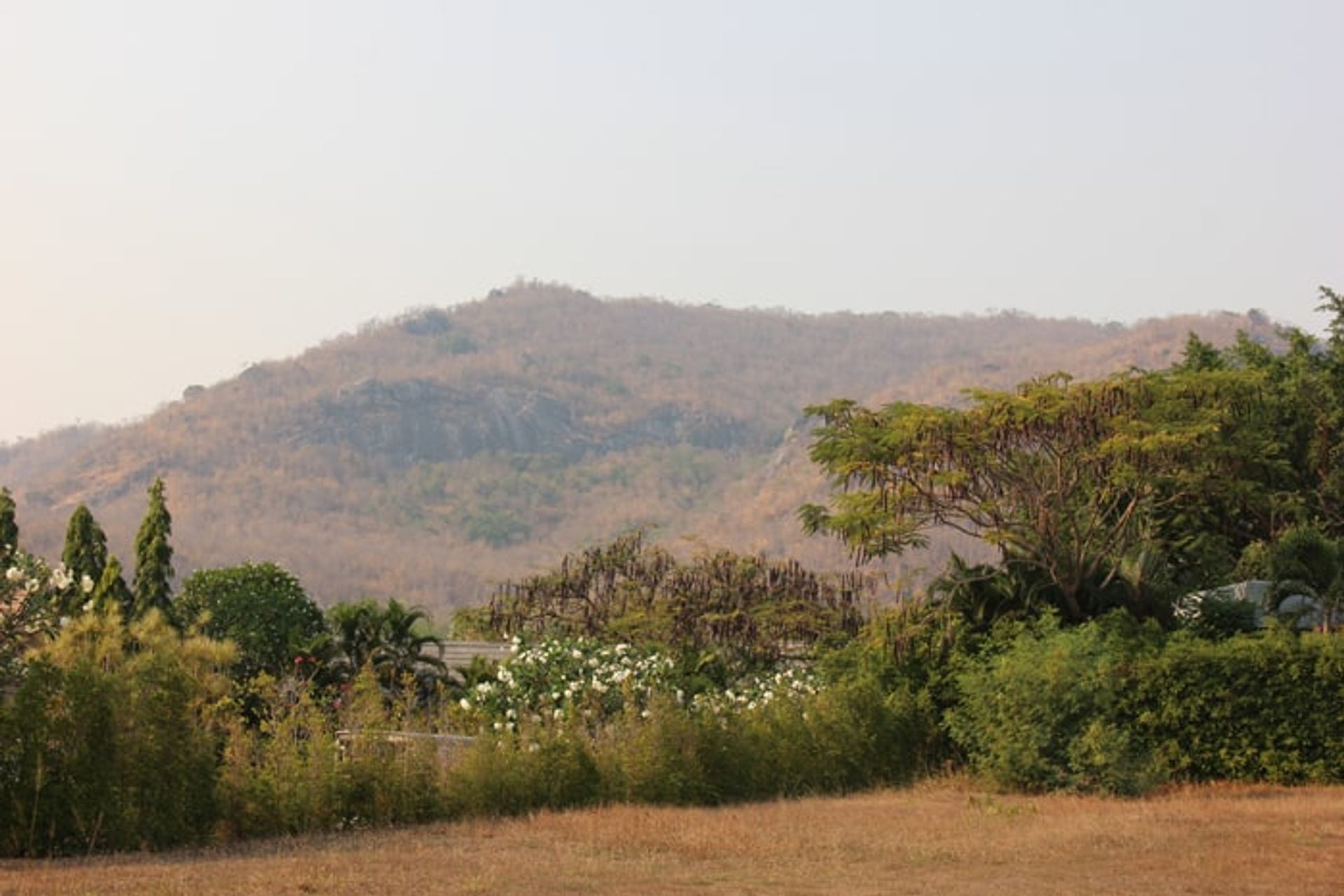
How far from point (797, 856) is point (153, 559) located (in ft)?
65.2

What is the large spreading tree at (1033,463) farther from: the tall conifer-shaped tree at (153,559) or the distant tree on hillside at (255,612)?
the tall conifer-shaped tree at (153,559)

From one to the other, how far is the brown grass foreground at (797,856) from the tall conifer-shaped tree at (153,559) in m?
16.0

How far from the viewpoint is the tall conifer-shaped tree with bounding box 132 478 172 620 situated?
31.0m

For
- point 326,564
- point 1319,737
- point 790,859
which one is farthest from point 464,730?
point 326,564

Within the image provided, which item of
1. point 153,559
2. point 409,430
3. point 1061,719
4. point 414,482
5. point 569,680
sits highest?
point 409,430

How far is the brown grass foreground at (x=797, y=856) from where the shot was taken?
41.5ft

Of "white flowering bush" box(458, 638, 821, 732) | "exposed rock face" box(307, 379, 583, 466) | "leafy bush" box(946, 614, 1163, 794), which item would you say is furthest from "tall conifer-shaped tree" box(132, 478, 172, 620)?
"exposed rock face" box(307, 379, 583, 466)

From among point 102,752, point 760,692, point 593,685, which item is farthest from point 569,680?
point 102,752

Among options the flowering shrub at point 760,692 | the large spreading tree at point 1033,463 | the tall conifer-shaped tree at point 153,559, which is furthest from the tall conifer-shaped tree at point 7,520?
the large spreading tree at point 1033,463

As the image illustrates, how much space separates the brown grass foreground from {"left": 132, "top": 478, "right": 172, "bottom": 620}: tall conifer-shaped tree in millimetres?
15977

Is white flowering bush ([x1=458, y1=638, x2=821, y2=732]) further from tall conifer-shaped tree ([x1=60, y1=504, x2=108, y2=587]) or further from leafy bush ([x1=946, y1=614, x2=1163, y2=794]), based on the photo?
tall conifer-shaped tree ([x1=60, y1=504, x2=108, y2=587])

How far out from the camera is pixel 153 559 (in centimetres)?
3108

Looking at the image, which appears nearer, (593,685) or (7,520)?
(593,685)

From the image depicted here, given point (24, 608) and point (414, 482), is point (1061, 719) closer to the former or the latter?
point (24, 608)
